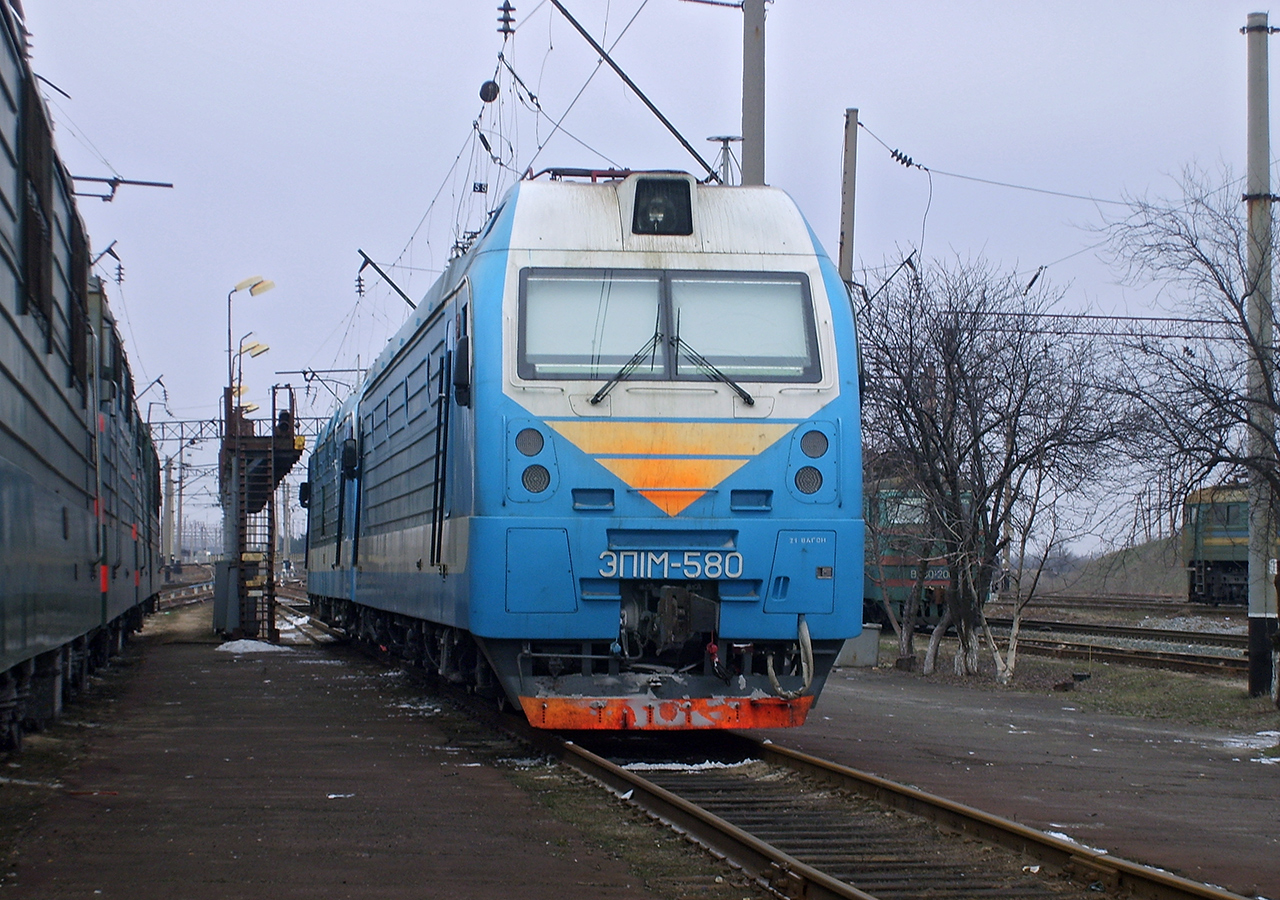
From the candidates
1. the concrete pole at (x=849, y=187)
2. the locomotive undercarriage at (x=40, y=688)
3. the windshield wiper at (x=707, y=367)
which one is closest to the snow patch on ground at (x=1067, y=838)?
the windshield wiper at (x=707, y=367)

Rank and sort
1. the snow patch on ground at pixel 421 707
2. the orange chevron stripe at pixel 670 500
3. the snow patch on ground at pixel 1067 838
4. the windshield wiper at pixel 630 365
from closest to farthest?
the snow patch on ground at pixel 1067 838 < the orange chevron stripe at pixel 670 500 < the windshield wiper at pixel 630 365 < the snow patch on ground at pixel 421 707

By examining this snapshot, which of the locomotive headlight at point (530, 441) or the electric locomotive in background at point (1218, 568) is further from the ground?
the locomotive headlight at point (530, 441)

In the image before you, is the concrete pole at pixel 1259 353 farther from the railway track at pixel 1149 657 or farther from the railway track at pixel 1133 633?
the railway track at pixel 1133 633

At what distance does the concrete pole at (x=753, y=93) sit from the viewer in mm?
14125

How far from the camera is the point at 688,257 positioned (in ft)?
30.6

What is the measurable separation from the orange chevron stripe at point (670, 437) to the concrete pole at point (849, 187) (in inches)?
320

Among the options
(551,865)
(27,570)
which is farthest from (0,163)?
(551,865)

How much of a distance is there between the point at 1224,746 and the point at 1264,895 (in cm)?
577

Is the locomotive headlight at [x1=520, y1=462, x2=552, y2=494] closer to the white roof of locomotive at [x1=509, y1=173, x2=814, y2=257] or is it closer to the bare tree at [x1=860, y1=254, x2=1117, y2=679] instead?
the white roof of locomotive at [x1=509, y1=173, x2=814, y2=257]

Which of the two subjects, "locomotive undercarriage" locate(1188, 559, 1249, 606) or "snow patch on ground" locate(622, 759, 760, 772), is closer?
"snow patch on ground" locate(622, 759, 760, 772)

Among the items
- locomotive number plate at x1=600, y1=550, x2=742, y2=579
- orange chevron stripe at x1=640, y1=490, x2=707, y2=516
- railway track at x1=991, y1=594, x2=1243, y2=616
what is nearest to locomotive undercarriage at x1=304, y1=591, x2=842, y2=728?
locomotive number plate at x1=600, y1=550, x2=742, y2=579

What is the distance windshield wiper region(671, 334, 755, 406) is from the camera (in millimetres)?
8875

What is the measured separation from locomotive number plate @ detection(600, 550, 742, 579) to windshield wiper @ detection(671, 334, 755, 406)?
1.02 metres

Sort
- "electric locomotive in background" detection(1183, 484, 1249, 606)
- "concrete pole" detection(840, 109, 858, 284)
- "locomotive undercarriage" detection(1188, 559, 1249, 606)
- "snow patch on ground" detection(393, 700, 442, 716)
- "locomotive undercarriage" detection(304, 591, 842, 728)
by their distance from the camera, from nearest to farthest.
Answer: "locomotive undercarriage" detection(304, 591, 842, 728), "snow patch on ground" detection(393, 700, 442, 716), "concrete pole" detection(840, 109, 858, 284), "electric locomotive in background" detection(1183, 484, 1249, 606), "locomotive undercarriage" detection(1188, 559, 1249, 606)
